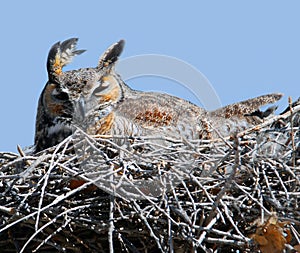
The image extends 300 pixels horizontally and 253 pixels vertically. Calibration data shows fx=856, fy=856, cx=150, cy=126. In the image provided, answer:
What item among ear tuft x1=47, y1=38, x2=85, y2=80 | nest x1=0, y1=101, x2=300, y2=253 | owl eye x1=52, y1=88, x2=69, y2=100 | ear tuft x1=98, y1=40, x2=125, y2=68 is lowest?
nest x1=0, y1=101, x2=300, y2=253

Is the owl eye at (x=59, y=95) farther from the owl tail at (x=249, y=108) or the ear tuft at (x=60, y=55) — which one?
the owl tail at (x=249, y=108)

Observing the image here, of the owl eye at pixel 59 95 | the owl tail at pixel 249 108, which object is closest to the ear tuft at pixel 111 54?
the owl eye at pixel 59 95

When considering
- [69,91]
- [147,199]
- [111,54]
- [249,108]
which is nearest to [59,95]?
[69,91]

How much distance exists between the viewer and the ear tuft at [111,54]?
455 cm

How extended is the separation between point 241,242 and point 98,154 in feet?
2.28

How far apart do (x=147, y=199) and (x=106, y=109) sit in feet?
4.17

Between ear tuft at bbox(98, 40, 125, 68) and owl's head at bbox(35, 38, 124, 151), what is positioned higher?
ear tuft at bbox(98, 40, 125, 68)

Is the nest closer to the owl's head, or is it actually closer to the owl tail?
the owl's head

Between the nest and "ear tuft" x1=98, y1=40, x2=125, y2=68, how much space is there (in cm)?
110

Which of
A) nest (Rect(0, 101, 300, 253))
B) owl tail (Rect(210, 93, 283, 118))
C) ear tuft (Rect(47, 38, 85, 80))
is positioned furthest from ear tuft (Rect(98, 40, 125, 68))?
nest (Rect(0, 101, 300, 253))

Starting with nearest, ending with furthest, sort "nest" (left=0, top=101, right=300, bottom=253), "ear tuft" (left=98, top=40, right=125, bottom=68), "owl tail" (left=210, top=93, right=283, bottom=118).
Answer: "nest" (left=0, top=101, right=300, bottom=253) → "ear tuft" (left=98, top=40, right=125, bottom=68) → "owl tail" (left=210, top=93, right=283, bottom=118)

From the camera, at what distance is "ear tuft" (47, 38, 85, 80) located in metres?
4.36

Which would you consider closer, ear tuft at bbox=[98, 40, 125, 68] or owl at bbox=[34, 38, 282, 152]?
owl at bbox=[34, 38, 282, 152]

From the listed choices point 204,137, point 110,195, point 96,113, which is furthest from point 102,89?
point 110,195
